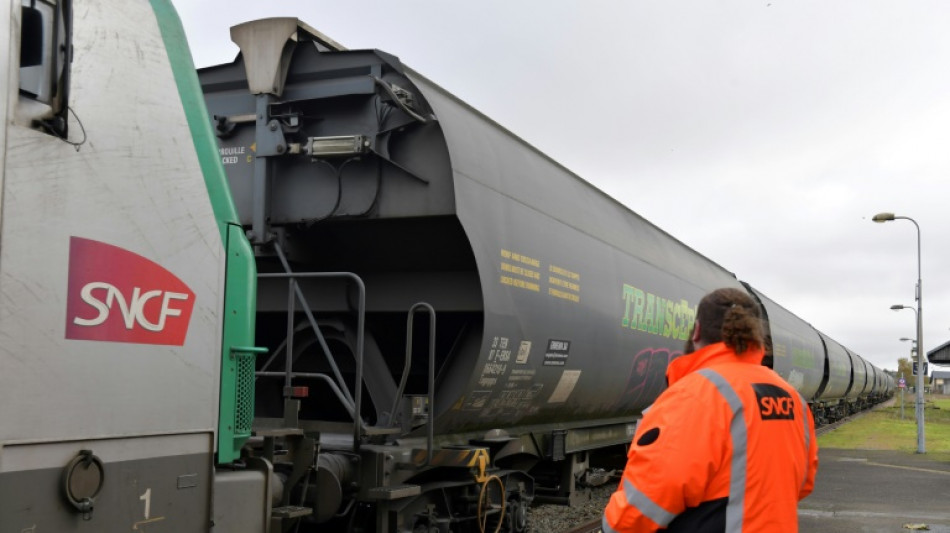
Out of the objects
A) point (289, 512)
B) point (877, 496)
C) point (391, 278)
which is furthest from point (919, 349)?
point (289, 512)

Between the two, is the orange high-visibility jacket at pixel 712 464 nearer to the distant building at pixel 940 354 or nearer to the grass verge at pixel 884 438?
the grass verge at pixel 884 438

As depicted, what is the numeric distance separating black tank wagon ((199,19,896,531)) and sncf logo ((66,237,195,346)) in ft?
5.98

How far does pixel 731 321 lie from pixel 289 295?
3.45m

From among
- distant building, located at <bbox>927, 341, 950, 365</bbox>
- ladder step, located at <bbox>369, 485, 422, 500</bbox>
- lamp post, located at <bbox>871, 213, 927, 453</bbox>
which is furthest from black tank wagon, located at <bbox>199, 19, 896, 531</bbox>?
distant building, located at <bbox>927, 341, 950, 365</bbox>

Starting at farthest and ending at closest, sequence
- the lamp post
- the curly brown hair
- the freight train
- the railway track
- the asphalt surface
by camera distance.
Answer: the lamp post → the asphalt surface → the railway track → the freight train → the curly brown hair

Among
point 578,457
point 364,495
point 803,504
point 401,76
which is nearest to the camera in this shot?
point 364,495

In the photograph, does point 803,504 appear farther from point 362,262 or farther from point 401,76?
point 401,76

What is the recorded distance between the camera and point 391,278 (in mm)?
6648

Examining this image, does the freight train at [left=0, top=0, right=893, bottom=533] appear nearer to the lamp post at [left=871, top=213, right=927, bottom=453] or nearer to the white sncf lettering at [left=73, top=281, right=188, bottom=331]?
the white sncf lettering at [left=73, top=281, right=188, bottom=331]

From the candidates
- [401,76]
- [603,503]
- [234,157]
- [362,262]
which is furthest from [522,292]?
[603,503]

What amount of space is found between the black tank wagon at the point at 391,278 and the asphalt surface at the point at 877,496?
545 centimetres

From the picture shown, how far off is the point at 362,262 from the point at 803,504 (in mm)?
8704

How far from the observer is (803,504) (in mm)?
12250

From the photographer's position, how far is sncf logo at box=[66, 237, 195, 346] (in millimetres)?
3020
